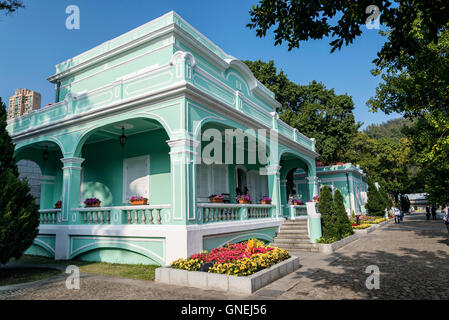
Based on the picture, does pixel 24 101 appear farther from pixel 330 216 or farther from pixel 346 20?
pixel 346 20

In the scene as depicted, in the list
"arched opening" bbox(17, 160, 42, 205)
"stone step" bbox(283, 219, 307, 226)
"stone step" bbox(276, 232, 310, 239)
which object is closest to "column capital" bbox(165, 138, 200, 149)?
"stone step" bbox(276, 232, 310, 239)

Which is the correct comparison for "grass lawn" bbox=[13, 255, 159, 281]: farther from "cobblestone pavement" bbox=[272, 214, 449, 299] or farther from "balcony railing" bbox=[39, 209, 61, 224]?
"cobblestone pavement" bbox=[272, 214, 449, 299]


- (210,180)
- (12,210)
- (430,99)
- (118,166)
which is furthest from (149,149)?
(430,99)

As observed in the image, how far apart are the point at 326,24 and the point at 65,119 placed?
9423mm

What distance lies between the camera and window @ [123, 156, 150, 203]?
11711 mm

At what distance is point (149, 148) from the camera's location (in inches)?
464

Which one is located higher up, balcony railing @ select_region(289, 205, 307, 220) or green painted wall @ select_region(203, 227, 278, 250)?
balcony railing @ select_region(289, 205, 307, 220)

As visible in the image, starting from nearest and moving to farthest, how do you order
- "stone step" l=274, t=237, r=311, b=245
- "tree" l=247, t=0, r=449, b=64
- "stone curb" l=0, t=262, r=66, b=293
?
"tree" l=247, t=0, r=449, b=64 < "stone curb" l=0, t=262, r=66, b=293 < "stone step" l=274, t=237, r=311, b=245

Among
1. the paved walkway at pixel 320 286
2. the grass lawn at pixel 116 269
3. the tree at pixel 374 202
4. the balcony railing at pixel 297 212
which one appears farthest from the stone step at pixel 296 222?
the tree at pixel 374 202

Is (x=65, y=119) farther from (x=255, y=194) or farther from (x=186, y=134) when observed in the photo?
(x=255, y=194)

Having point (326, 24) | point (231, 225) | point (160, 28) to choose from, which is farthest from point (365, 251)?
point (160, 28)

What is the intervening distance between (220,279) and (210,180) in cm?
741

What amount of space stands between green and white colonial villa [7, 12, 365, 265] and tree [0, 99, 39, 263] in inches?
85.0

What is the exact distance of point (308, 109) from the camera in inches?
946
